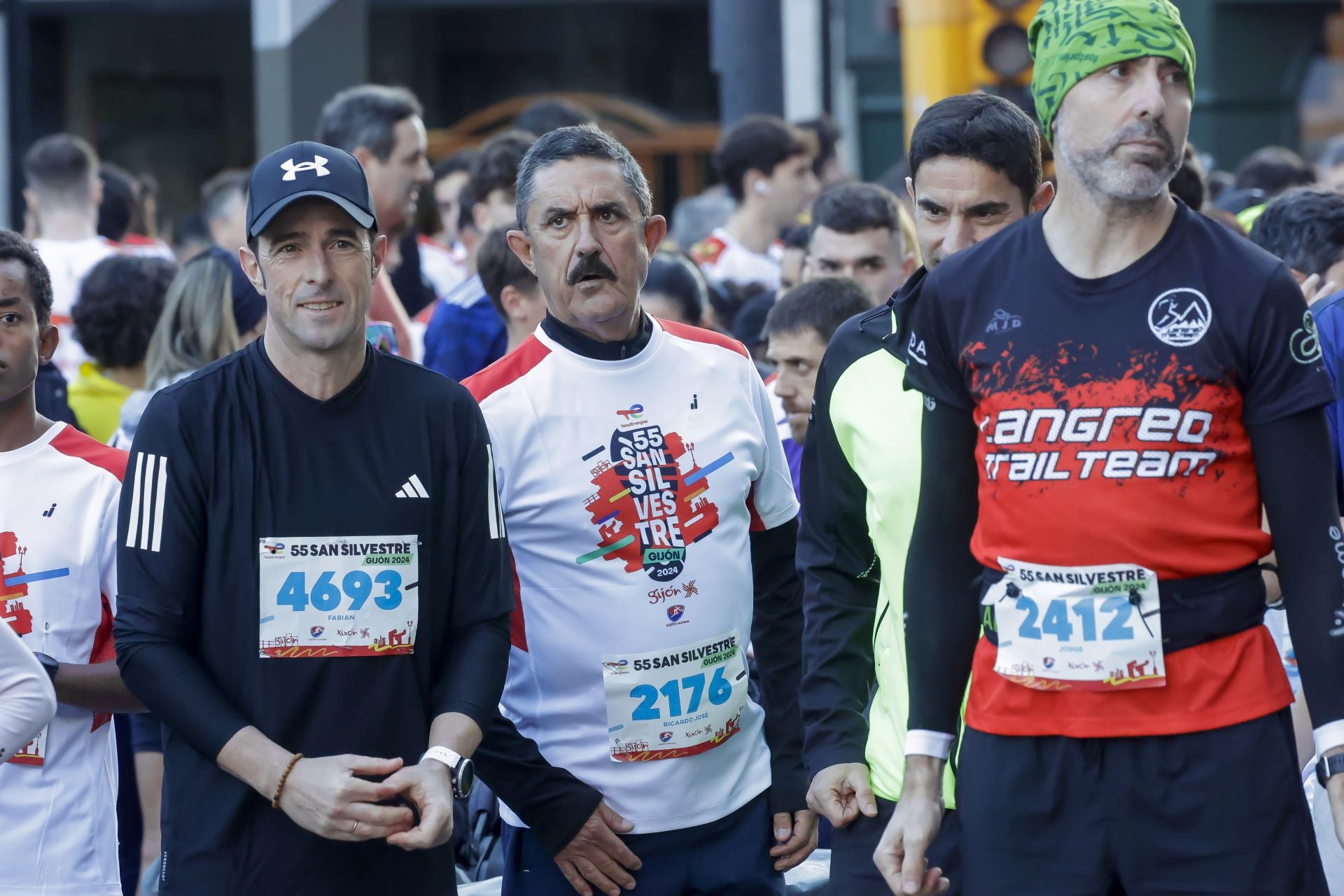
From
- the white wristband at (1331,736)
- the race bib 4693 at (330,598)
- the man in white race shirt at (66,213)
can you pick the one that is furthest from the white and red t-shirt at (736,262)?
the white wristband at (1331,736)

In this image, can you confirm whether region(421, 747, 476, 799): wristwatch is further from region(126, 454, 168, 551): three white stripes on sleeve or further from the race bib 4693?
region(126, 454, 168, 551): three white stripes on sleeve

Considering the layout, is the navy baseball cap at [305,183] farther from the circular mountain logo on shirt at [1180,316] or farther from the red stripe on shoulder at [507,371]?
the circular mountain logo on shirt at [1180,316]

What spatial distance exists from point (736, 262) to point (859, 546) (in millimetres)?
5121

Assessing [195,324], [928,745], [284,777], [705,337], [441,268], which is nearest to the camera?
[928,745]

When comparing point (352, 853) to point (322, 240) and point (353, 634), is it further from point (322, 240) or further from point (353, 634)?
point (322, 240)

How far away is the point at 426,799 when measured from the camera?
3129 mm

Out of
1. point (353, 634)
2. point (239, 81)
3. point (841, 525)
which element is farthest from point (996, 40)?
point (239, 81)

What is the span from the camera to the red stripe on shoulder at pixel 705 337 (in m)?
3.89

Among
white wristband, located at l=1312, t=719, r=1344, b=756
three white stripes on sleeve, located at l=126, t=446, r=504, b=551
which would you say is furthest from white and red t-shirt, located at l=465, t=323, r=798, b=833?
white wristband, located at l=1312, t=719, r=1344, b=756

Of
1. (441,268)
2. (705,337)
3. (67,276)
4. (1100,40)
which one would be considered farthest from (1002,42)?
(1100,40)

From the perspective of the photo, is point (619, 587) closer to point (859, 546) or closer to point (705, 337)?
point (859, 546)

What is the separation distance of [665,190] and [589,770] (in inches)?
539

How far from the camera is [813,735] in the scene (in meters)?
3.53

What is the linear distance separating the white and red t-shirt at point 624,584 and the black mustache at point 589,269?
147 mm
